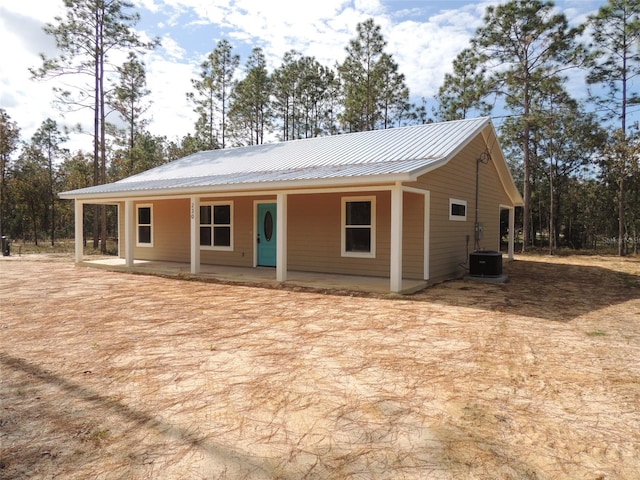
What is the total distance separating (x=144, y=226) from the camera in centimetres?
1416

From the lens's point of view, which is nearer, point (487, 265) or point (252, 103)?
point (487, 265)

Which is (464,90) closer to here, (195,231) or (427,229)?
(427,229)

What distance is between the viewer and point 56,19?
17.8m

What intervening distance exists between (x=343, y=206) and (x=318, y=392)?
7176 millimetres

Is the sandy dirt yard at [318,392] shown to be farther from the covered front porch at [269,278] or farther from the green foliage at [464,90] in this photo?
the green foliage at [464,90]

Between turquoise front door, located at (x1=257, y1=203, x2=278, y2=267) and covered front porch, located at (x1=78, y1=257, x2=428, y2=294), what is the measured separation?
1.00 feet

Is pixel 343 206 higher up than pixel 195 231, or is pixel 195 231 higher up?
pixel 343 206

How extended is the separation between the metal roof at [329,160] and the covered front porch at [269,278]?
2.18m

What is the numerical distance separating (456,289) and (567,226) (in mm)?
20816

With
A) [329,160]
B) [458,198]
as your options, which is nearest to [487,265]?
[458,198]

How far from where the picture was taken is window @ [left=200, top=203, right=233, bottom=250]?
474 inches

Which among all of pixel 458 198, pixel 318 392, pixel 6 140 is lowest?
pixel 318 392

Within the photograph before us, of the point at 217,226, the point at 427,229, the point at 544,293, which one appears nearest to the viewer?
the point at 544,293

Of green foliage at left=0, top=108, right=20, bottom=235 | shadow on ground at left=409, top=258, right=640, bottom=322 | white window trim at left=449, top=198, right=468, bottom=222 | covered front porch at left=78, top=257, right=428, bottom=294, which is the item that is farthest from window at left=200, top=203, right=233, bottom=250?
green foliage at left=0, top=108, right=20, bottom=235
